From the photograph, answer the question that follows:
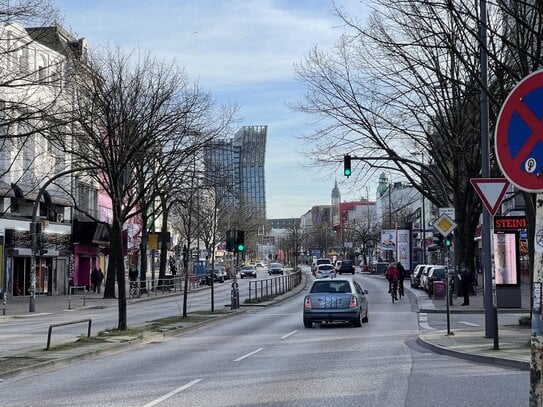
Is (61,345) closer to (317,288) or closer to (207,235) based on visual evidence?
(317,288)

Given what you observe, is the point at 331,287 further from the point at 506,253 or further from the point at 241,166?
the point at 241,166

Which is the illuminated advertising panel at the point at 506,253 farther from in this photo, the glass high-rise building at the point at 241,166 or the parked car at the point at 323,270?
the parked car at the point at 323,270

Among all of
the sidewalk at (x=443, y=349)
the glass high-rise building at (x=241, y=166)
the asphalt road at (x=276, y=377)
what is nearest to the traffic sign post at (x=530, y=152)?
the asphalt road at (x=276, y=377)

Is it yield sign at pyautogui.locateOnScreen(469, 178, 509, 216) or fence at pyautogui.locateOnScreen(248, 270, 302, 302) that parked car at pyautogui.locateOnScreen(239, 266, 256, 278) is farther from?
yield sign at pyautogui.locateOnScreen(469, 178, 509, 216)

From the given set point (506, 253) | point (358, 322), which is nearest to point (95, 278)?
point (358, 322)

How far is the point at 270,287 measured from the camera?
139 feet

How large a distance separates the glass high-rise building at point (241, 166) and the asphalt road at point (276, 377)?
71.5 ft

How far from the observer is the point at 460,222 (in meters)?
33.5

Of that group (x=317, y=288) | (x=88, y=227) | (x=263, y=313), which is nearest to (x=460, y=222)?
(x=263, y=313)

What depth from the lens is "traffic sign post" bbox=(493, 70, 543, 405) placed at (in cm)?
514

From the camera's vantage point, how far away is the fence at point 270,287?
37.7 metres

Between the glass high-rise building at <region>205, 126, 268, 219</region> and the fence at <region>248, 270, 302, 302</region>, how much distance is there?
5.87m

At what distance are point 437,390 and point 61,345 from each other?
9.51 metres

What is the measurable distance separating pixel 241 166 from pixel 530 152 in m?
73.0
